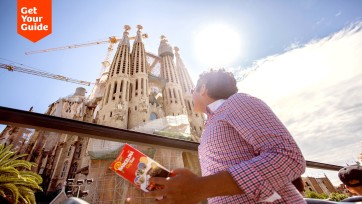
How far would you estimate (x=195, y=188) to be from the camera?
2.50ft

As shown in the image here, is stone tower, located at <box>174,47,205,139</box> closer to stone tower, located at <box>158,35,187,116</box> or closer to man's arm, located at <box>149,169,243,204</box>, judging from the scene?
stone tower, located at <box>158,35,187,116</box>

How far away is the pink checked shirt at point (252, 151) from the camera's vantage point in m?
0.78

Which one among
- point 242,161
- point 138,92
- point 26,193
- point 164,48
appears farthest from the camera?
point 164,48

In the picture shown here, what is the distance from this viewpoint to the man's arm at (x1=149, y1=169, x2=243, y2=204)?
75 centimetres

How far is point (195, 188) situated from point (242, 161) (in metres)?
0.26

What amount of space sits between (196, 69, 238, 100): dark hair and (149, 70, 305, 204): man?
62 mm

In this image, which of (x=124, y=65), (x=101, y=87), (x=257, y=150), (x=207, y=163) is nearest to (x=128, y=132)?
(x=207, y=163)

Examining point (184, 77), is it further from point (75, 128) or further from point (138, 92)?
point (75, 128)

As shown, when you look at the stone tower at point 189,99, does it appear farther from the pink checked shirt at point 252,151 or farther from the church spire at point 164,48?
the pink checked shirt at point 252,151

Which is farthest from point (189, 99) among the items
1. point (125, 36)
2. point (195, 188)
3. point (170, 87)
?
point (195, 188)

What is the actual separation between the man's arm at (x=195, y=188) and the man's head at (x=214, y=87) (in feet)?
2.30

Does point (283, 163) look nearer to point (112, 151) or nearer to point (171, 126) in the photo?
point (112, 151)

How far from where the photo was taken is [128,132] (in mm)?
1384

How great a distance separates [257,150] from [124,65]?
33895 millimetres
